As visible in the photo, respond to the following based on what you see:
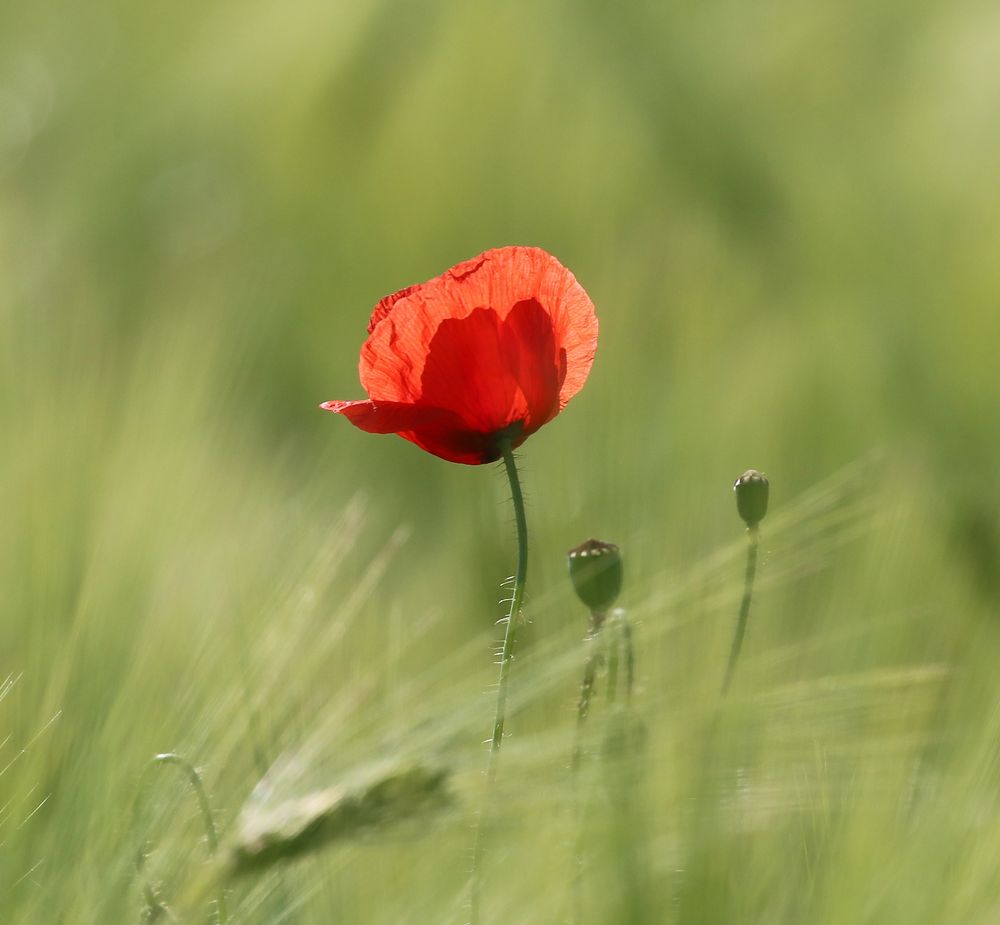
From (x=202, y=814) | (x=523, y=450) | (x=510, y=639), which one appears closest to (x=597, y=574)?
(x=510, y=639)

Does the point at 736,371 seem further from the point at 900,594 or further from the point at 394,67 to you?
the point at 394,67

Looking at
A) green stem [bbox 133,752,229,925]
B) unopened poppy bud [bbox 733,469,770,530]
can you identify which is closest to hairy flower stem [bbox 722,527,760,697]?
unopened poppy bud [bbox 733,469,770,530]

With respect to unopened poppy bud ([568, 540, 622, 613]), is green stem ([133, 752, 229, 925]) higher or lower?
lower

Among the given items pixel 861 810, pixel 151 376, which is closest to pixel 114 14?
pixel 151 376

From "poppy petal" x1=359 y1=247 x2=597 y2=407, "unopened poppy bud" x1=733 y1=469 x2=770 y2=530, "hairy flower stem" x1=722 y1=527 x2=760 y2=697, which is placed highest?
"poppy petal" x1=359 y1=247 x2=597 y2=407

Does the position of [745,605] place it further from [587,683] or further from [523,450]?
[523,450]

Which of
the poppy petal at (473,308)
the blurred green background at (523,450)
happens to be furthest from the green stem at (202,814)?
the poppy petal at (473,308)

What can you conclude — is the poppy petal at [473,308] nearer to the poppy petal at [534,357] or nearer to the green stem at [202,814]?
the poppy petal at [534,357]

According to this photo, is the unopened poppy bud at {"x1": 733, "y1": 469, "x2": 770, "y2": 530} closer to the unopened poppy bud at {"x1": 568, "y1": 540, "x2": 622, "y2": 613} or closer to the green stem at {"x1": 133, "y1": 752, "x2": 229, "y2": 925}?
the unopened poppy bud at {"x1": 568, "y1": 540, "x2": 622, "y2": 613}
